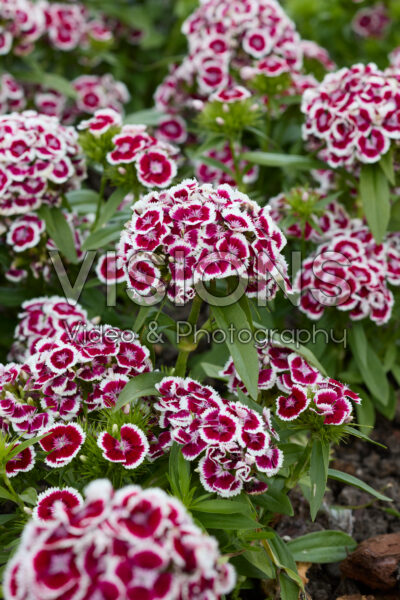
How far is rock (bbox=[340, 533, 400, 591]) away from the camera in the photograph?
2371mm

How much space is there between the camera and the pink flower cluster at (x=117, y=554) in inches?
50.8

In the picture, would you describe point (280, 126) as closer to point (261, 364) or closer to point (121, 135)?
point (121, 135)

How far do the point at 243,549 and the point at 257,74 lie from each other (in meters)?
2.66

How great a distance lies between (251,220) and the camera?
2100mm

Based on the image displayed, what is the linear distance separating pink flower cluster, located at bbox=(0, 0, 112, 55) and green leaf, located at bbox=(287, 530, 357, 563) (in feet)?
10.8

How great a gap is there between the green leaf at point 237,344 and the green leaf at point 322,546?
803mm

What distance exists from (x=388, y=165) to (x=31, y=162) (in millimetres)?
1697

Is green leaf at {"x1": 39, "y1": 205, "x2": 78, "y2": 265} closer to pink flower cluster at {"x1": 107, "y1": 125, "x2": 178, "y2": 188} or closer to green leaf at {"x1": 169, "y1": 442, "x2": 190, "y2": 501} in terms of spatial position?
pink flower cluster at {"x1": 107, "y1": 125, "x2": 178, "y2": 188}

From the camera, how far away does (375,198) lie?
10.2 ft

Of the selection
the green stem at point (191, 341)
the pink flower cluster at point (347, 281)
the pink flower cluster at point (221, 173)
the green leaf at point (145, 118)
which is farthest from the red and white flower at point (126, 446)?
the green leaf at point (145, 118)

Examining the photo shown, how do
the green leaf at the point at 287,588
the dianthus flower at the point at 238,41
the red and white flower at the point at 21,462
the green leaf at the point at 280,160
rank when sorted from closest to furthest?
1. the red and white flower at the point at 21,462
2. the green leaf at the point at 287,588
3. the green leaf at the point at 280,160
4. the dianthus flower at the point at 238,41

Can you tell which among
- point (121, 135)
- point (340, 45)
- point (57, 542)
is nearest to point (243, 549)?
point (57, 542)

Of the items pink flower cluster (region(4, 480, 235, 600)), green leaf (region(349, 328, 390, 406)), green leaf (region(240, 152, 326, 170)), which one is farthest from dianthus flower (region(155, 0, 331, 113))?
pink flower cluster (region(4, 480, 235, 600))

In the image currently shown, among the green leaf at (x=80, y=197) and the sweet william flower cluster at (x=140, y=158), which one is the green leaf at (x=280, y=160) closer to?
the sweet william flower cluster at (x=140, y=158)
